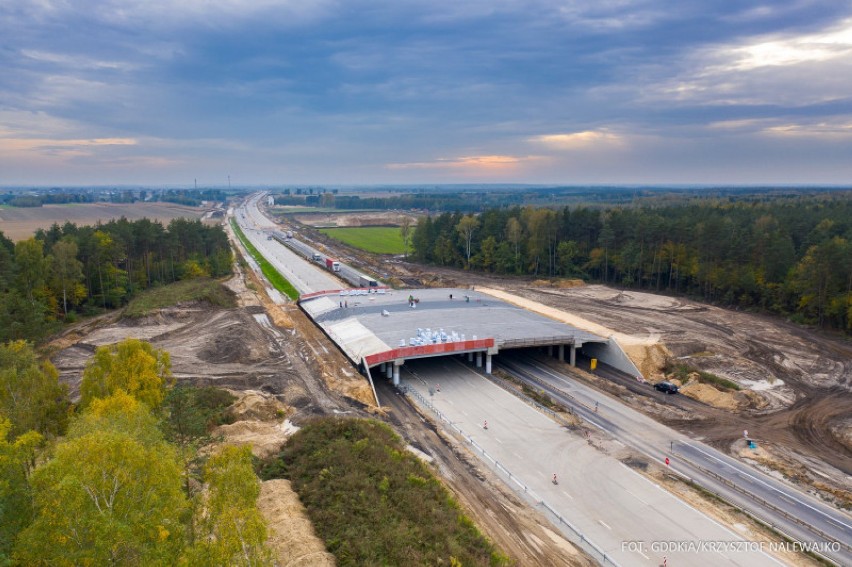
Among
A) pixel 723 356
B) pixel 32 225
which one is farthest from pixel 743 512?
pixel 32 225

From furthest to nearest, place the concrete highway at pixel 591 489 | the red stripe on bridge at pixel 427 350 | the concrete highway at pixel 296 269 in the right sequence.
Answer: the concrete highway at pixel 296 269 → the red stripe on bridge at pixel 427 350 → the concrete highway at pixel 591 489

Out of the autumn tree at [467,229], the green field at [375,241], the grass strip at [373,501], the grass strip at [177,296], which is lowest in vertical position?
the grass strip at [373,501]

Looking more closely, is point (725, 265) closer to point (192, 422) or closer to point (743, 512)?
point (743, 512)

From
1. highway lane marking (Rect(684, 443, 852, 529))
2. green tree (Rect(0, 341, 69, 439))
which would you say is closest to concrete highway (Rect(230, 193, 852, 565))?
highway lane marking (Rect(684, 443, 852, 529))

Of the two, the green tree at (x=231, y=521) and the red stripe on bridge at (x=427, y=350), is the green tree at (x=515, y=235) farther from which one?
the green tree at (x=231, y=521)

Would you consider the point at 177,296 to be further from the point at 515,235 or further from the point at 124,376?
the point at 515,235

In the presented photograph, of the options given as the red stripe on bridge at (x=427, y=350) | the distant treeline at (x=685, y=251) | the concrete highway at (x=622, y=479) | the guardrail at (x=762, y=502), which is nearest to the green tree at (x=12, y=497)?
the concrete highway at (x=622, y=479)

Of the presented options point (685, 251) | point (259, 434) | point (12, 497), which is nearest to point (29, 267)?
point (259, 434)
